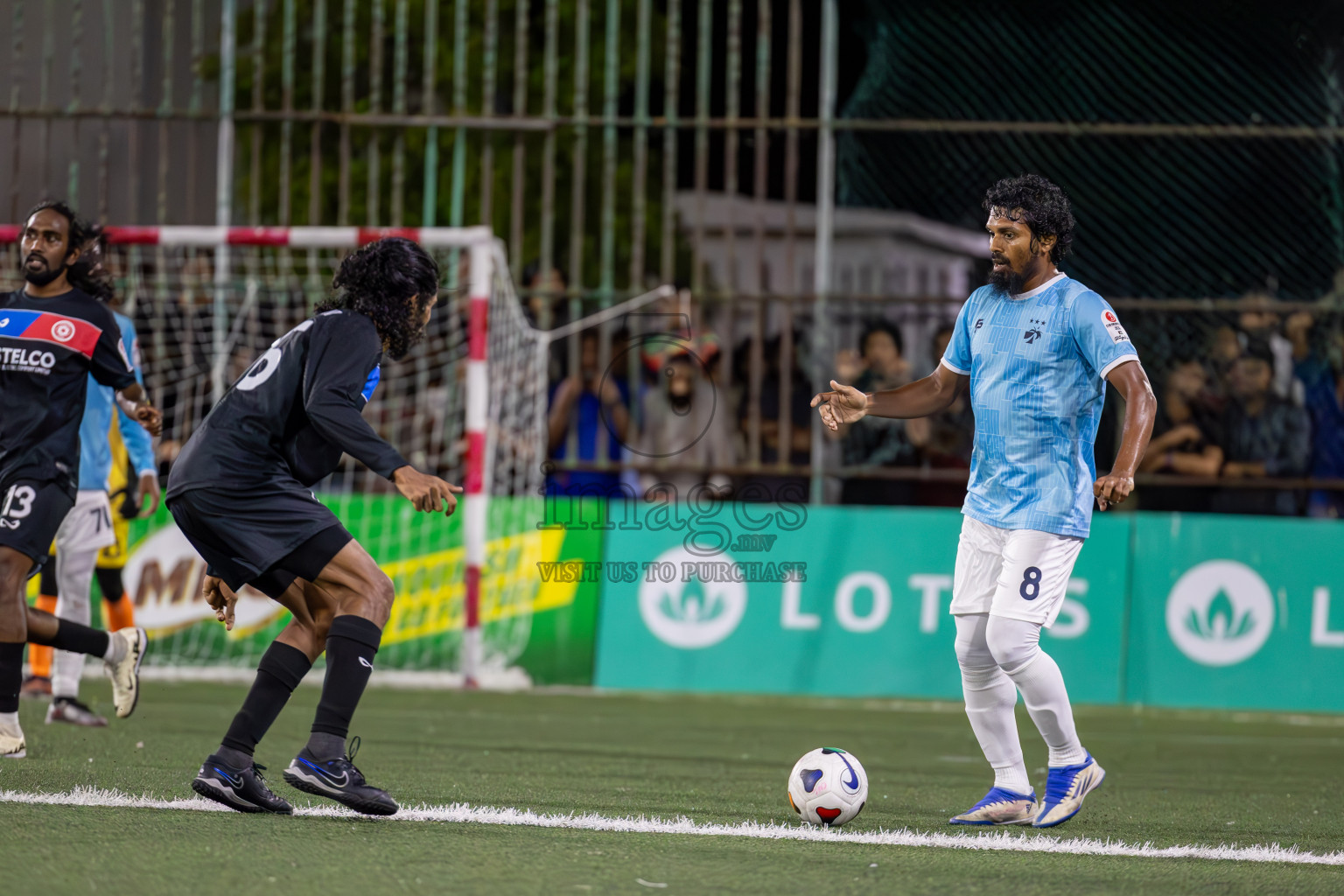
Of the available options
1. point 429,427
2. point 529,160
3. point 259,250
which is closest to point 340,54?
point 529,160

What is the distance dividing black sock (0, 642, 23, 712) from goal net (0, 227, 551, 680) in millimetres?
4536

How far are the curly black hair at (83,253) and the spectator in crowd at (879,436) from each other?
19.6ft

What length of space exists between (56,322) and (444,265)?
19.8ft

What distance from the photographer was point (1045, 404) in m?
5.32

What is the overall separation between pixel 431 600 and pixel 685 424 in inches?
93.5

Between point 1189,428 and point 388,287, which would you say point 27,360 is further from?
point 1189,428

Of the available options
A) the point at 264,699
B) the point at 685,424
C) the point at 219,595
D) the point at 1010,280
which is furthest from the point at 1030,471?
the point at 685,424

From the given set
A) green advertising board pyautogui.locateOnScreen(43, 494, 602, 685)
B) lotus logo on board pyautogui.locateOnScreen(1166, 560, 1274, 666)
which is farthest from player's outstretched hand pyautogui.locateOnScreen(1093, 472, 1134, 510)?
green advertising board pyautogui.locateOnScreen(43, 494, 602, 685)

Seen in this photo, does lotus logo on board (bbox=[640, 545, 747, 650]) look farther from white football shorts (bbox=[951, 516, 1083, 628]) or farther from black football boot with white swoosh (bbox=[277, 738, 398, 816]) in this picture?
black football boot with white swoosh (bbox=[277, 738, 398, 816])

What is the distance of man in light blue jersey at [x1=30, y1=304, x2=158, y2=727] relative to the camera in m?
7.71

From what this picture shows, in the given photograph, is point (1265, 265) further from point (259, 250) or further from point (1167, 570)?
point (259, 250)

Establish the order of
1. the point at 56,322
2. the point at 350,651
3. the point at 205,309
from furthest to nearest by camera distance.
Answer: the point at 205,309 → the point at 56,322 → the point at 350,651

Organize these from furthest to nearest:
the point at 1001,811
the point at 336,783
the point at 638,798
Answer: the point at 638,798, the point at 1001,811, the point at 336,783

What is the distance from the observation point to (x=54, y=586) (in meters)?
8.24
